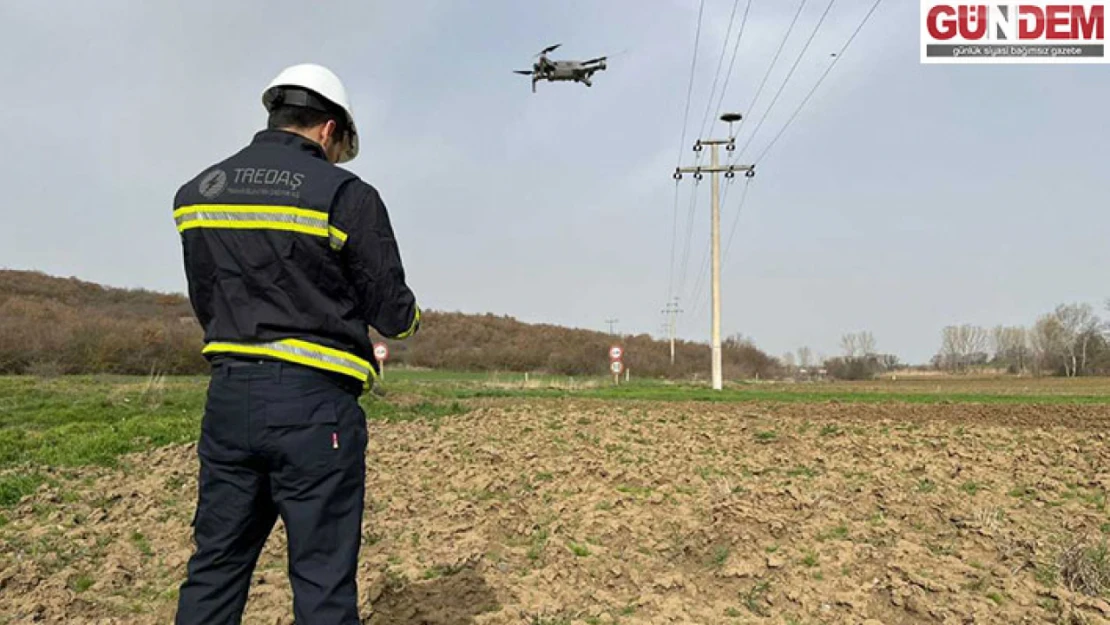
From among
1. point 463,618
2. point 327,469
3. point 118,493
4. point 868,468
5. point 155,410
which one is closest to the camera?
point 327,469

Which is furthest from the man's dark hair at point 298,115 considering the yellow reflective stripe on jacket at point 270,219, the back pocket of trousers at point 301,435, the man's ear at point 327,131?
the back pocket of trousers at point 301,435

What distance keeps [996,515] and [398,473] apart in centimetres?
541

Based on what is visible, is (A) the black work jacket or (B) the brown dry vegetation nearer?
(A) the black work jacket

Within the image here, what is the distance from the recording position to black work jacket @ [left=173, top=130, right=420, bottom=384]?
7.64 ft

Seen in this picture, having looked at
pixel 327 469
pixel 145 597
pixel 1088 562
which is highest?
pixel 327 469

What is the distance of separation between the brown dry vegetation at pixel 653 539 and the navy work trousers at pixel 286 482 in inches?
61.3

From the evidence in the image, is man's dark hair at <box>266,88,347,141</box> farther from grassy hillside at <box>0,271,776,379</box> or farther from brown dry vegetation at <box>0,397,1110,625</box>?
grassy hillside at <box>0,271,776,379</box>

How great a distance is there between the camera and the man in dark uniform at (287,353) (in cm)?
230

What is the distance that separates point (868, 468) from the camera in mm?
7734

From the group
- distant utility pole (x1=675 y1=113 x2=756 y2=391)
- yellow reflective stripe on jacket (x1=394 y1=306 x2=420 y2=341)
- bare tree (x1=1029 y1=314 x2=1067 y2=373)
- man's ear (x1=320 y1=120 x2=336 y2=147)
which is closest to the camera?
yellow reflective stripe on jacket (x1=394 y1=306 x2=420 y2=341)

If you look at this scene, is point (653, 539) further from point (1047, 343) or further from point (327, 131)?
point (1047, 343)

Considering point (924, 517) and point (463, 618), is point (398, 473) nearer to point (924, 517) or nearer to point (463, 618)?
point (463, 618)

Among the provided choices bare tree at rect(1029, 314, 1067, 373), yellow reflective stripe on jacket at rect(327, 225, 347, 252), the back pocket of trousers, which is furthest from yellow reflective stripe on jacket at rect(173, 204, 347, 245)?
bare tree at rect(1029, 314, 1067, 373)

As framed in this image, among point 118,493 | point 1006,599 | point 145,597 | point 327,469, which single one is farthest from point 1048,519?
point 118,493
